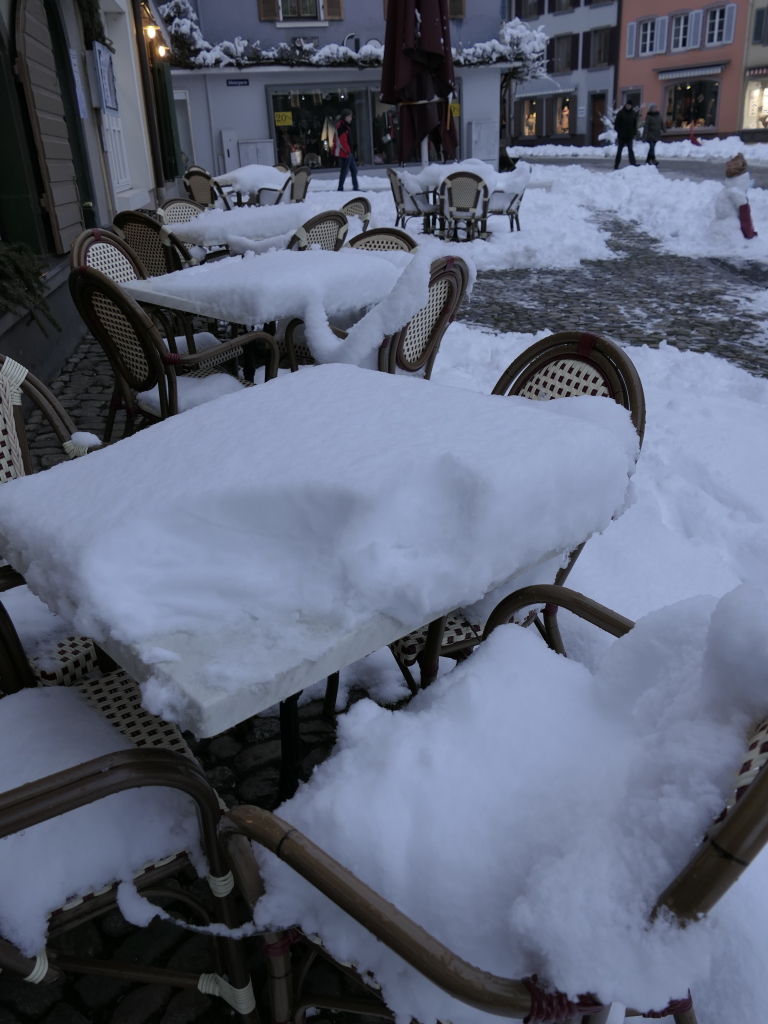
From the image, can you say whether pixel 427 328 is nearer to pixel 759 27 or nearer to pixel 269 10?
pixel 269 10

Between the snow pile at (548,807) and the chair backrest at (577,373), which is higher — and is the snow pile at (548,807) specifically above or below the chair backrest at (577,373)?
below

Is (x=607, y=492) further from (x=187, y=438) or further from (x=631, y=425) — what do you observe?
(x=187, y=438)

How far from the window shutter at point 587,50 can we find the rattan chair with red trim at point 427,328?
43307mm

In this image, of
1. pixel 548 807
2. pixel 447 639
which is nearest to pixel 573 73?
pixel 447 639

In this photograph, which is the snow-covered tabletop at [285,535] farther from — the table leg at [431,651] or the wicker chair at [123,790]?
the table leg at [431,651]

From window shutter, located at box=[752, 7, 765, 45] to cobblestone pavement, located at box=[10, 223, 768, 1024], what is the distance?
1067 inches

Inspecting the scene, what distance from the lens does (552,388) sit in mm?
2082

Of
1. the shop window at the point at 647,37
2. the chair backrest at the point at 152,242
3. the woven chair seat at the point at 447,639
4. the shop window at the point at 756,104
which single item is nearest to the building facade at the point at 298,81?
the chair backrest at the point at 152,242

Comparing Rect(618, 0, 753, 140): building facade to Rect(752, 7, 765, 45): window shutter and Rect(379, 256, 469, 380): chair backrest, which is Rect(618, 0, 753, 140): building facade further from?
Rect(379, 256, 469, 380): chair backrest

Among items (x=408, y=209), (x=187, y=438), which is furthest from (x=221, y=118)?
(x=187, y=438)

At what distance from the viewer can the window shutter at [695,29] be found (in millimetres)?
32938

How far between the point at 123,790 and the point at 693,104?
41.5 meters

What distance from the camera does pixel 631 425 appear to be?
165 cm

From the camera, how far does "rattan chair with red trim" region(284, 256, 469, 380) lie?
324 centimetres
